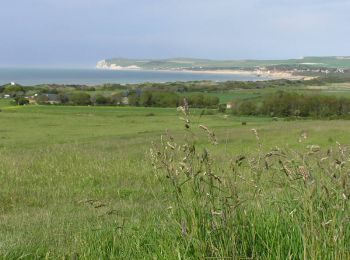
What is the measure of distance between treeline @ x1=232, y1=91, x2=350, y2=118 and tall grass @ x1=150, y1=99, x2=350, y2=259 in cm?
6893

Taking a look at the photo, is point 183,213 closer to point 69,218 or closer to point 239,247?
point 239,247

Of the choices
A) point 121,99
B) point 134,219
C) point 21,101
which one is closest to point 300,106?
point 121,99

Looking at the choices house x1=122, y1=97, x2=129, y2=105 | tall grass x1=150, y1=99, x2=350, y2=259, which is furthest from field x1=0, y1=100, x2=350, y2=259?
house x1=122, y1=97, x2=129, y2=105

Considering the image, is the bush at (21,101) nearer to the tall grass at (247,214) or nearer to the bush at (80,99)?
the bush at (80,99)

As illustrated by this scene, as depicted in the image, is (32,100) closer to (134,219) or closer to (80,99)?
(80,99)

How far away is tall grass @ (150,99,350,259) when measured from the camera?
3242 mm

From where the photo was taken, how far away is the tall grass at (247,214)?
3242 millimetres

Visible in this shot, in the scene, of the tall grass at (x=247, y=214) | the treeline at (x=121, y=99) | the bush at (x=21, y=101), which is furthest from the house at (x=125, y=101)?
the tall grass at (x=247, y=214)

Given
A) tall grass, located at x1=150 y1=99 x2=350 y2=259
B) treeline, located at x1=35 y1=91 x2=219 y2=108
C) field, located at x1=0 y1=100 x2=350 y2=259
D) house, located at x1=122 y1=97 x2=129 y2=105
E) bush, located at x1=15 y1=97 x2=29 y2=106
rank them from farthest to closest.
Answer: house, located at x1=122 y1=97 x2=129 y2=105 < treeline, located at x1=35 y1=91 x2=219 y2=108 < bush, located at x1=15 y1=97 x2=29 y2=106 < field, located at x1=0 y1=100 x2=350 y2=259 < tall grass, located at x1=150 y1=99 x2=350 y2=259

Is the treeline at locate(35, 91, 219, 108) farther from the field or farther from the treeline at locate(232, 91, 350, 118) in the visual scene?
the field

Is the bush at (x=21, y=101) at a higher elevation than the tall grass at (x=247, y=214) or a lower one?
lower

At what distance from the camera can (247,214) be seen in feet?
13.4

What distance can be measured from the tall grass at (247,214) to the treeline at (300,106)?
68933 mm

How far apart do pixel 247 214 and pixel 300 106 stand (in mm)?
71818
